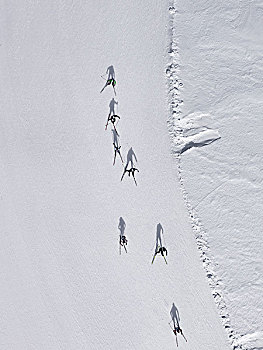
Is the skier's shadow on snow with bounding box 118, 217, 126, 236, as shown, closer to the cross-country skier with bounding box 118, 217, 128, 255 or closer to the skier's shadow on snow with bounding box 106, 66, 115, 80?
the cross-country skier with bounding box 118, 217, 128, 255

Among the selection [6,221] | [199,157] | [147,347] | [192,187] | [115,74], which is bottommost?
[147,347]

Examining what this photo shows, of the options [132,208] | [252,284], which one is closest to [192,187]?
[132,208]

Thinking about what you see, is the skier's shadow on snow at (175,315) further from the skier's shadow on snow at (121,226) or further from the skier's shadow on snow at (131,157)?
the skier's shadow on snow at (131,157)

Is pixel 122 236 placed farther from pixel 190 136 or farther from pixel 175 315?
pixel 190 136

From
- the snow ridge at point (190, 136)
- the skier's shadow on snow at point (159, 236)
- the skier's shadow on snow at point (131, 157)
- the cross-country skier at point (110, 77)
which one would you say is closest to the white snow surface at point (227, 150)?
the snow ridge at point (190, 136)

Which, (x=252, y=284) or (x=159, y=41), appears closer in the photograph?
(x=252, y=284)

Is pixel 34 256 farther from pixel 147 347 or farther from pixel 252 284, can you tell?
pixel 252 284
